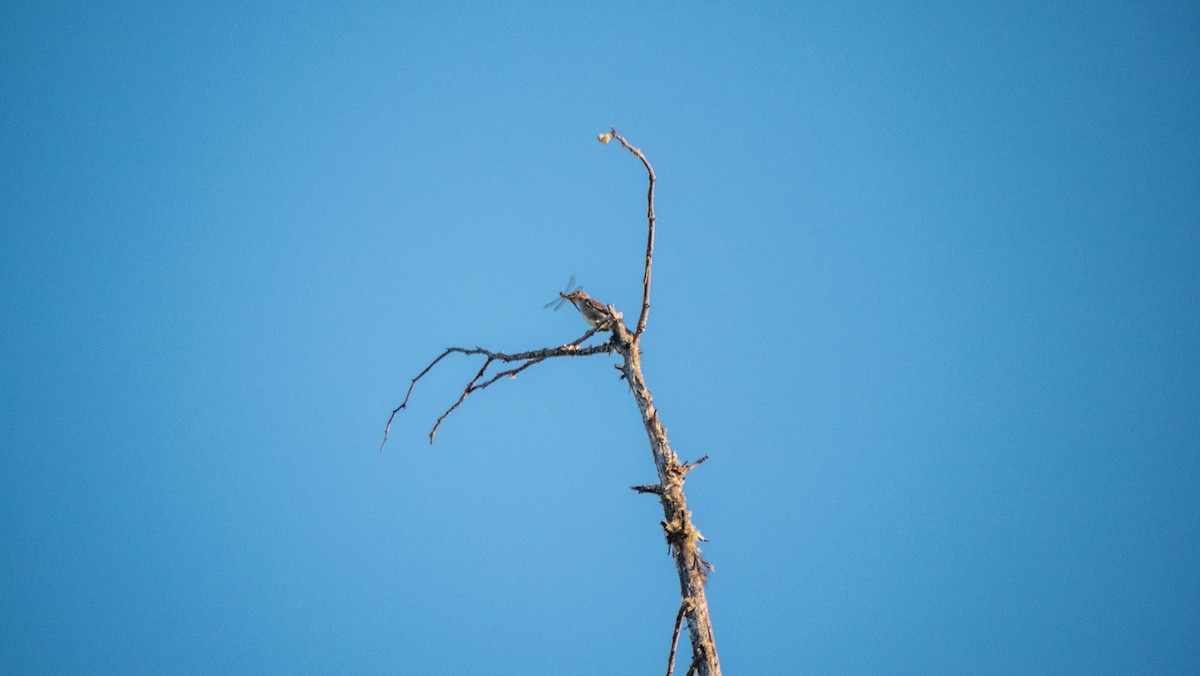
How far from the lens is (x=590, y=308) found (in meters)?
2.84

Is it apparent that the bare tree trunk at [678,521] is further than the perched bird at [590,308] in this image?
No

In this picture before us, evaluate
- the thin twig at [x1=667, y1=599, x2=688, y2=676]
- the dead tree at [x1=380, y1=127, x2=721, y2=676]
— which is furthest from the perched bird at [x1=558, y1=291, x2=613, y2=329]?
the thin twig at [x1=667, y1=599, x2=688, y2=676]

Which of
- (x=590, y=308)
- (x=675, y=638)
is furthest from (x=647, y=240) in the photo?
(x=675, y=638)

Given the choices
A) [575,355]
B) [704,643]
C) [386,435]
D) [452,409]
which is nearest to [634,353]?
[575,355]

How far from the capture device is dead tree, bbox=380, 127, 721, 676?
7.50ft

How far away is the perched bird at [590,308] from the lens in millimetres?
2744

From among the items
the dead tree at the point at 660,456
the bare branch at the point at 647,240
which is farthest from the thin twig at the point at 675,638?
the bare branch at the point at 647,240

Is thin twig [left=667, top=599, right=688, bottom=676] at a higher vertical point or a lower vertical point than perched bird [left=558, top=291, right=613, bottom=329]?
lower

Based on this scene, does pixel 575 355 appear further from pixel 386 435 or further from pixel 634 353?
pixel 386 435

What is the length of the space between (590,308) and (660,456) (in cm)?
70

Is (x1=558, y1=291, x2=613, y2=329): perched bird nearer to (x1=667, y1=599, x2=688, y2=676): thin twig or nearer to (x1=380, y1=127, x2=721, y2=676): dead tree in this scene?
(x1=380, y1=127, x2=721, y2=676): dead tree

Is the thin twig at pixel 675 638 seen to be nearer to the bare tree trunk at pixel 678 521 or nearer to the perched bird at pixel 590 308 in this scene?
the bare tree trunk at pixel 678 521

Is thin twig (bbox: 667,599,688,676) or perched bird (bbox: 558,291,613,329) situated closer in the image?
thin twig (bbox: 667,599,688,676)

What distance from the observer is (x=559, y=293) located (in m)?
3.00
